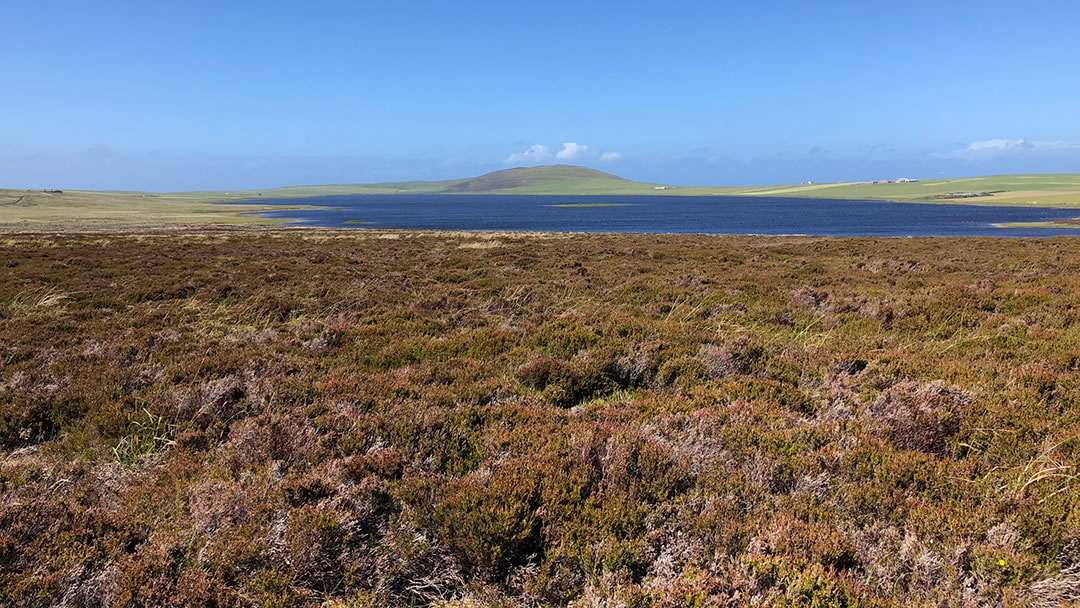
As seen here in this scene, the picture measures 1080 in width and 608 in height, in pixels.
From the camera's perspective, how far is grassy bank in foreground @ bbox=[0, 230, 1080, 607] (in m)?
3.43

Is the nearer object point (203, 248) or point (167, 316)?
point (167, 316)

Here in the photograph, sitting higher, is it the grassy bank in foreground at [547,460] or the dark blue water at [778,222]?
the dark blue water at [778,222]

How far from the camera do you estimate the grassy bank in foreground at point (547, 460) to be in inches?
135

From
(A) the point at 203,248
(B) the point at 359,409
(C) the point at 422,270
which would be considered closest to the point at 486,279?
(C) the point at 422,270

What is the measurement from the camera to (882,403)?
5.92 meters

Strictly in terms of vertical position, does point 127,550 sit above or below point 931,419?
below

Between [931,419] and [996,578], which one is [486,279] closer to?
[931,419]

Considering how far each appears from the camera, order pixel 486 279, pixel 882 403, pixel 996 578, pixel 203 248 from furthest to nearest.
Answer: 1. pixel 203 248
2. pixel 486 279
3. pixel 882 403
4. pixel 996 578

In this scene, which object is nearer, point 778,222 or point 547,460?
point 547,460

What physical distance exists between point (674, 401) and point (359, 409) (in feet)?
12.3

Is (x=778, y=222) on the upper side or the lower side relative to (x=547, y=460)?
upper

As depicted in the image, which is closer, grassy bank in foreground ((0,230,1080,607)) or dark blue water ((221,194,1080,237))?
grassy bank in foreground ((0,230,1080,607))

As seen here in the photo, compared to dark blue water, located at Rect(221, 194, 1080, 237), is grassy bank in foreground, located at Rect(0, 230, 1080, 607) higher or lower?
lower

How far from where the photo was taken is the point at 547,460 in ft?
15.4
